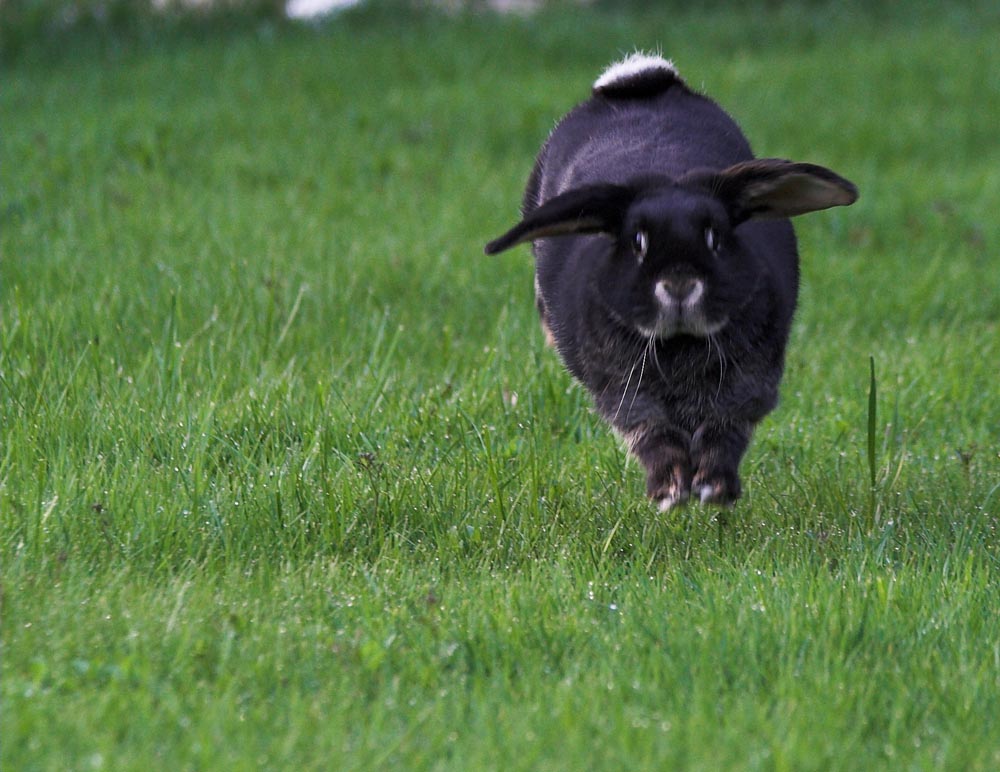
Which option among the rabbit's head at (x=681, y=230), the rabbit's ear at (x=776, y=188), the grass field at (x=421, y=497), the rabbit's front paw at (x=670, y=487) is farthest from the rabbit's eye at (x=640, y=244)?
the grass field at (x=421, y=497)

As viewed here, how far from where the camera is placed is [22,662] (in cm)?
310

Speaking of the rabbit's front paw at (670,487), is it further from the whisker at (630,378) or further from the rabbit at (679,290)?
the whisker at (630,378)

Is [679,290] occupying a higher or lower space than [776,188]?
lower

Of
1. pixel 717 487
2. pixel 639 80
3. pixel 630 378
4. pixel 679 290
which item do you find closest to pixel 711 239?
pixel 679 290

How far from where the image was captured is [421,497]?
13.5ft

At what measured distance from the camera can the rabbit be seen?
3.69 m

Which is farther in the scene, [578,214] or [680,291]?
[578,214]

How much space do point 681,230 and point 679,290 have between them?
0.19m

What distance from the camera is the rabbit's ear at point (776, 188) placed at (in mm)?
3734

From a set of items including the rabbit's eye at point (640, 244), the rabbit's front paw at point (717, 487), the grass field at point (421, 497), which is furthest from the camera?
the rabbit's front paw at point (717, 487)

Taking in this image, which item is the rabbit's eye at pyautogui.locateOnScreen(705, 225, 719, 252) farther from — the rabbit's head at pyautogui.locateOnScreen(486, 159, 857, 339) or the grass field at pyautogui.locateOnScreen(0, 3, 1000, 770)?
the grass field at pyautogui.locateOnScreen(0, 3, 1000, 770)

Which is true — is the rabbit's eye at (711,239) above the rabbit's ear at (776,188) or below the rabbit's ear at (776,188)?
below

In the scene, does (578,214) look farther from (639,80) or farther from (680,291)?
(639,80)

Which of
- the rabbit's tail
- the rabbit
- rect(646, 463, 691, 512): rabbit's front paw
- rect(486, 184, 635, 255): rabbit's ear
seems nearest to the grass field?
rect(646, 463, 691, 512): rabbit's front paw
